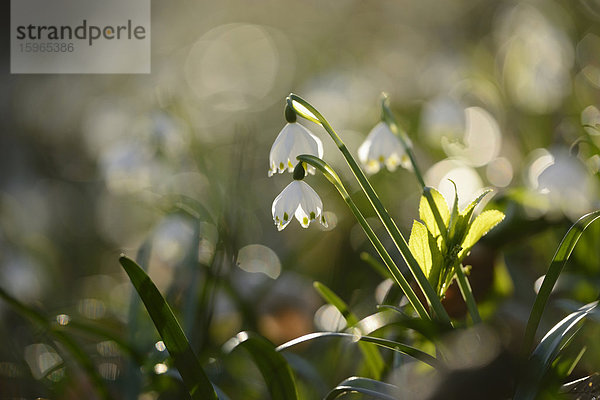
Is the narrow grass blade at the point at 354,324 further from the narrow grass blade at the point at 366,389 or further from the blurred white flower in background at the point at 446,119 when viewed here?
the blurred white flower in background at the point at 446,119

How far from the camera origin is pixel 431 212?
2.89 ft

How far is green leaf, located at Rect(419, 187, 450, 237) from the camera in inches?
34.3

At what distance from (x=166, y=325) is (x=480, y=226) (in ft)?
1.55

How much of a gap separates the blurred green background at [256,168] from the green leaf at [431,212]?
35 centimetres

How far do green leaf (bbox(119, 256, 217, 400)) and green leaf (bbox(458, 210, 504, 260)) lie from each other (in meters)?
0.42

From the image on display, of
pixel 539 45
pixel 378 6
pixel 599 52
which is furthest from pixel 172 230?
pixel 378 6

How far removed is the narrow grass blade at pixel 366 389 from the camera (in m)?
0.79

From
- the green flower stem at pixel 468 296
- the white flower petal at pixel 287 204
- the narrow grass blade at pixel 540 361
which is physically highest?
the white flower petal at pixel 287 204

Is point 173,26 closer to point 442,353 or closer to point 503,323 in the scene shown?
point 503,323

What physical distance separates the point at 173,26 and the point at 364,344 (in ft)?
12.2
